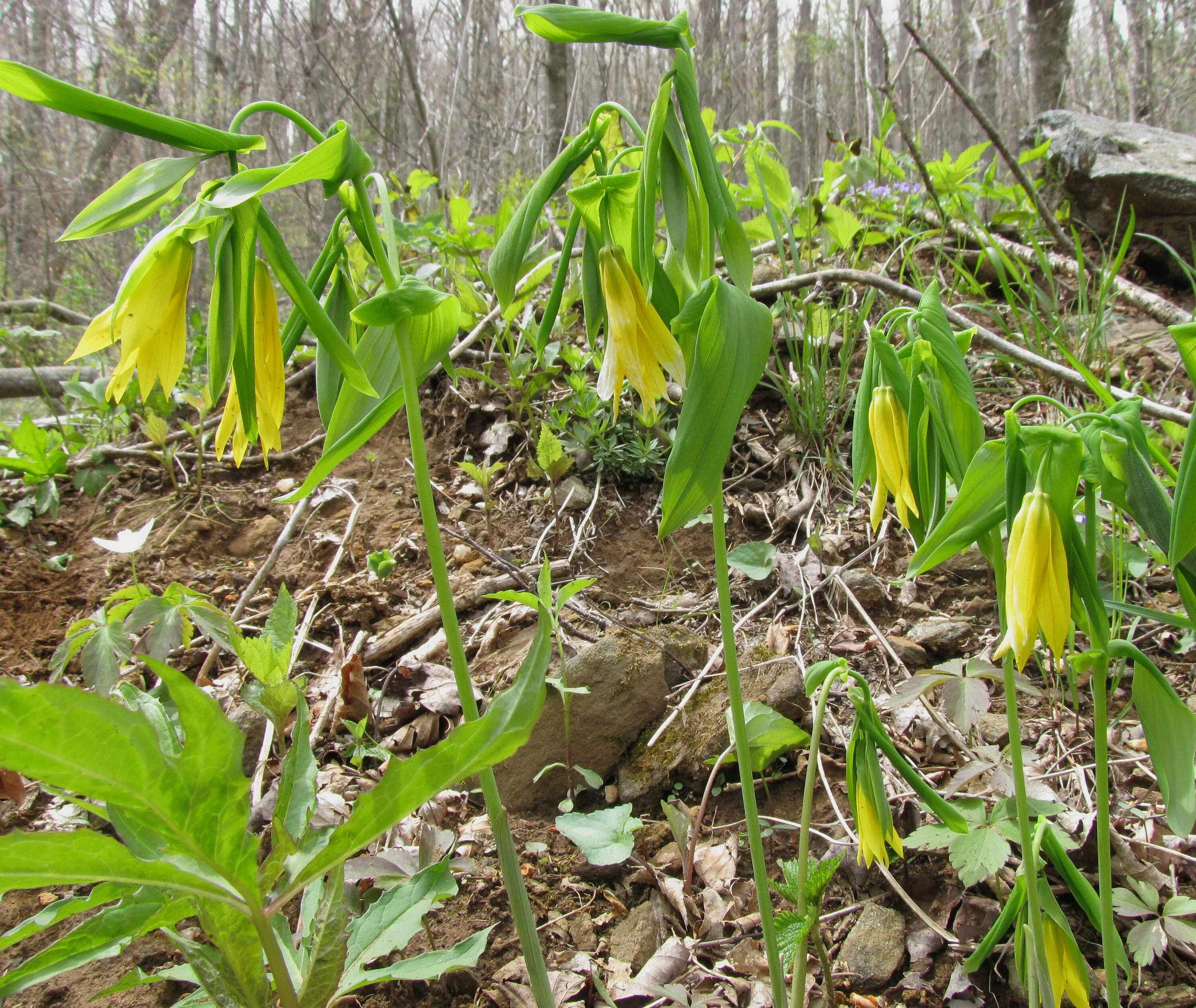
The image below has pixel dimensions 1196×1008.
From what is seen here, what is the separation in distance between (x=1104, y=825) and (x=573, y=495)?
4.88ft

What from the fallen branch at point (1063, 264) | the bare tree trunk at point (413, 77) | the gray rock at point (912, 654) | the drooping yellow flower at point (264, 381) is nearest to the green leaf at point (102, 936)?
the drooping yellow flower at point (264, 381)

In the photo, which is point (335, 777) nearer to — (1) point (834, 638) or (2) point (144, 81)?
(1) point (834, 638)

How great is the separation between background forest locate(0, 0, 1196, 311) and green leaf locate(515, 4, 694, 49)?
16.8 feet

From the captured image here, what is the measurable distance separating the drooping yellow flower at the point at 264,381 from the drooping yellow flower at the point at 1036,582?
0.72m

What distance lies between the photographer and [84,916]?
43.8 inches

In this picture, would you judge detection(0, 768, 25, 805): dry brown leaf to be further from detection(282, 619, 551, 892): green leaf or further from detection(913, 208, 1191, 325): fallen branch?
detection(913, 208, 1191, 325): fallen branch

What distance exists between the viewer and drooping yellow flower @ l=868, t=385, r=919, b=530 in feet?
2.90

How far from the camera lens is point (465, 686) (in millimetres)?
731

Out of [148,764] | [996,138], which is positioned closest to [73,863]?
[148,764]

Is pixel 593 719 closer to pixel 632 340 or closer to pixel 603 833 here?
pixel 603 833

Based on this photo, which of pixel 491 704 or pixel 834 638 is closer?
pixel 491 704

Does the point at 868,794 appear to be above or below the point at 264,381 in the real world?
below

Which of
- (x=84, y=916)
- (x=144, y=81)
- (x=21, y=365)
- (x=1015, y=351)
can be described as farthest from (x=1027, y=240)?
(x=144, y=81)

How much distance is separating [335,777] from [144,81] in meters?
9.25
